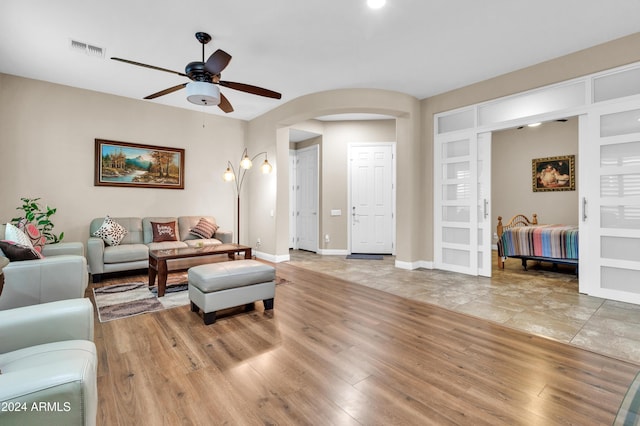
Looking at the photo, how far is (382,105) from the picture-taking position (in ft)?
16.7

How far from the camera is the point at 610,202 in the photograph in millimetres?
3596

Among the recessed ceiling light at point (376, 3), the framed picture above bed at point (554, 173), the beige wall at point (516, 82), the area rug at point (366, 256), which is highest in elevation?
the recessed ceiling light at point (376, 3)

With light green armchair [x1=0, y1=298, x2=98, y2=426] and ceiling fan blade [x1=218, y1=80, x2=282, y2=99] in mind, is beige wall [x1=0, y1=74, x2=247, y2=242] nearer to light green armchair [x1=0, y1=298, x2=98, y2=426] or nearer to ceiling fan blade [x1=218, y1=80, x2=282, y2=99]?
ceiling fan blade [x1=218, y1=80, x2=282, y2=99]

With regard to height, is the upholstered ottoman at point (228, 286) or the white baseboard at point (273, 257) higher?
the upholstered ottoman at point (228, 286)

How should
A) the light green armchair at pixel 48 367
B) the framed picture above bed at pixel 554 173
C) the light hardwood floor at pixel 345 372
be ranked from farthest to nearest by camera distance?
the framed picture above bed at pixel 554 173
the light hardwood floor at pixel 345 372
the light green armchair at pixel 48 367

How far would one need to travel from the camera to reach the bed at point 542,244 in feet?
15.7

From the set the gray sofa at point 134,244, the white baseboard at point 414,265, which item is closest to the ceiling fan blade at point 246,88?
the gray sofa at point 134,244

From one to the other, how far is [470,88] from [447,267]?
2941mm

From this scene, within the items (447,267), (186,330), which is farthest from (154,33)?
(447,267)

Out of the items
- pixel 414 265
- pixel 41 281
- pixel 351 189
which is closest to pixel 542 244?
pixel 414 265

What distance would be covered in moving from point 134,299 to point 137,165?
2.87 meters

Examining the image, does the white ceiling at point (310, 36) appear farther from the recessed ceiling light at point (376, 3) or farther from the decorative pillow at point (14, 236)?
the decorative pillow at point (14, 236)

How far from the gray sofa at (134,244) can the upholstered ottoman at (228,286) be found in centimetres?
157

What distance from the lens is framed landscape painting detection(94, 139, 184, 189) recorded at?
17.1ft
